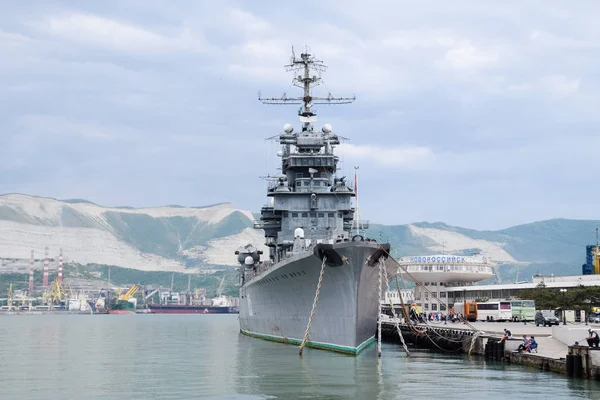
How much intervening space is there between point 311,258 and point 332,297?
6.95ft

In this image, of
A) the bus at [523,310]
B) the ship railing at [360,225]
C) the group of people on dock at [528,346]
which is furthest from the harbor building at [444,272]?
the group of people on dock at [528,346]

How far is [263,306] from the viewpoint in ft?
163

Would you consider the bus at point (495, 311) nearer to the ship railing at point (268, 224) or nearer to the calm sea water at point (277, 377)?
the calm sea water at point (277, 377)

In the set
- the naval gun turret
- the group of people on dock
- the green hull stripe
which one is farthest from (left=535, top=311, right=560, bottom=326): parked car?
the naval gun turret

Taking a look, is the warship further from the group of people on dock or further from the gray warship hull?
the group of people on dock

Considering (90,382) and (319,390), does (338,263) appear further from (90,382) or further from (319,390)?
(90,382)

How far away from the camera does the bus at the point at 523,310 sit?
57.9 meters

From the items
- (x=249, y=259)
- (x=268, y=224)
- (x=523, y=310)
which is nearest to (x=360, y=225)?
(x=268, y=224)

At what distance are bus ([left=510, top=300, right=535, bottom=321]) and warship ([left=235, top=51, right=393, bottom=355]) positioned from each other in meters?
16.0

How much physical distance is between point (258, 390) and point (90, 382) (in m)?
7.49

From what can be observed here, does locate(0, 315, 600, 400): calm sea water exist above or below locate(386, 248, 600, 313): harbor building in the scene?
below

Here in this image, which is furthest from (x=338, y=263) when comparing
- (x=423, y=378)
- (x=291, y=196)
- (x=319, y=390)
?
(x=291, y=196)

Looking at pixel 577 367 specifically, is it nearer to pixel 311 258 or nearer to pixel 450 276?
pixel 311 258

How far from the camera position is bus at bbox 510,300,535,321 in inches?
2278
